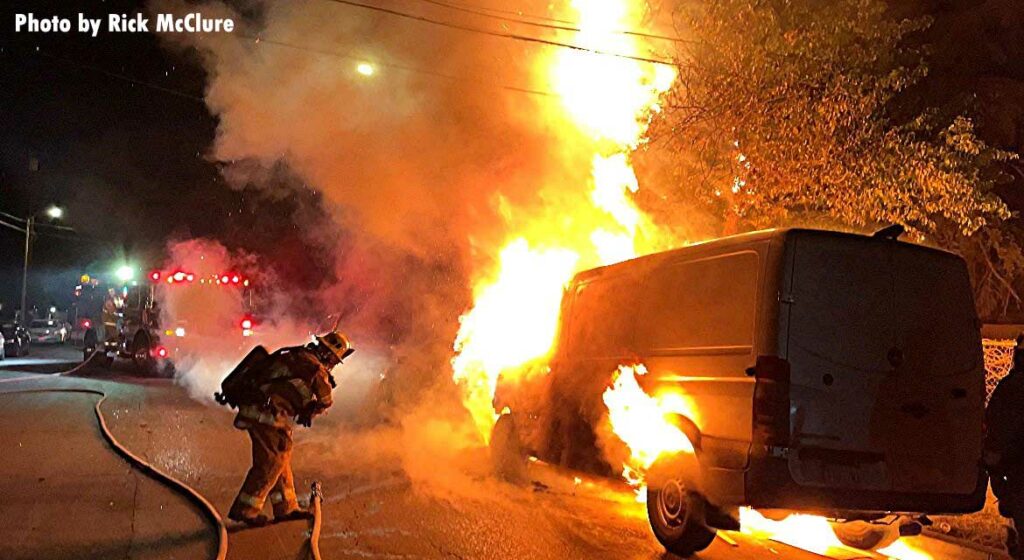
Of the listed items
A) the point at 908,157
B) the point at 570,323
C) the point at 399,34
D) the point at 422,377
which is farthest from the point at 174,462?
the point at 908,157

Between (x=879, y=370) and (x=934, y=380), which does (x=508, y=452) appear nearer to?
(x=879, y=370)

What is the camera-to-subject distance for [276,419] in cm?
616

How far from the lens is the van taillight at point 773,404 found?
478 centimetres

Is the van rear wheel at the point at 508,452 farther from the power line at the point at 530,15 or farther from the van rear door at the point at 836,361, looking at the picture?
the power line at the point at 530,15

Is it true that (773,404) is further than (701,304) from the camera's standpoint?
No

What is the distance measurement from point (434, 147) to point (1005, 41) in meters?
8.58

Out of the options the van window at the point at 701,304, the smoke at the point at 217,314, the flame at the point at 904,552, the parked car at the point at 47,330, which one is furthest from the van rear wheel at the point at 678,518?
the parked car at the point at 47,330

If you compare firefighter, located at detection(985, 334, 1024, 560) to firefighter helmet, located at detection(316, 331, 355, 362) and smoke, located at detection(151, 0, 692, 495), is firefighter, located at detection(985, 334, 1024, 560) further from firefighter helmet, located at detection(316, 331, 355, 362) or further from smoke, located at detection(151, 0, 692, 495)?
smoke, located at detection(151, 0, 692, 495)

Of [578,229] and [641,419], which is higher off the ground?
[578,229]

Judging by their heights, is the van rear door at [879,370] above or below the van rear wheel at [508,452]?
above

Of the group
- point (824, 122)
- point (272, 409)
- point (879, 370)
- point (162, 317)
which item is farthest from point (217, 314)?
point (879, 370)

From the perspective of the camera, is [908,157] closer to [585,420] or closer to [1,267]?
[585,420]

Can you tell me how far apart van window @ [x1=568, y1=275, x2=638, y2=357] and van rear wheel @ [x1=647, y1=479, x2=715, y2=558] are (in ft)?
3.89

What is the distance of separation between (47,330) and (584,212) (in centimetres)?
3324
